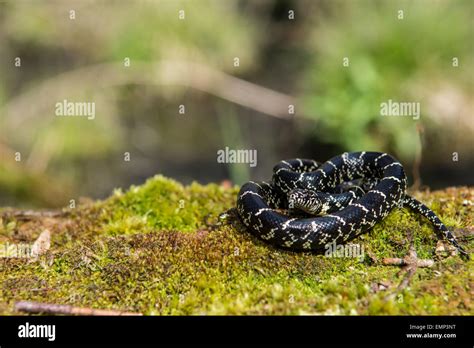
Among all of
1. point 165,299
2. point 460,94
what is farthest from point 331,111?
point 165,299

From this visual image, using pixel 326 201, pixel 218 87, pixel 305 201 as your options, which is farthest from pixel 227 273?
pixel 218 87

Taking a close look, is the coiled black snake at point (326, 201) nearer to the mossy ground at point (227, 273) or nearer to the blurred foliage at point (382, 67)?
the mossy ground at point (227, 273)

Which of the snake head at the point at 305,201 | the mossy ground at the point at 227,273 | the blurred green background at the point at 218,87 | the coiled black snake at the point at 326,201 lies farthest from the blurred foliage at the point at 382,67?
the snake head at the point at 305,201

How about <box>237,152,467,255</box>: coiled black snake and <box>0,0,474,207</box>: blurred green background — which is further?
<box>0,0,474,207</box>: blurred green background

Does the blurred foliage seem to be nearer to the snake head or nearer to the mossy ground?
the mossy ground

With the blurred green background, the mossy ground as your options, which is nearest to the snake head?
the mossy ground

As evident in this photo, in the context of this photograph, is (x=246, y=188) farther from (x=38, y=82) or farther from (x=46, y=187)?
(x=38, y=82)
